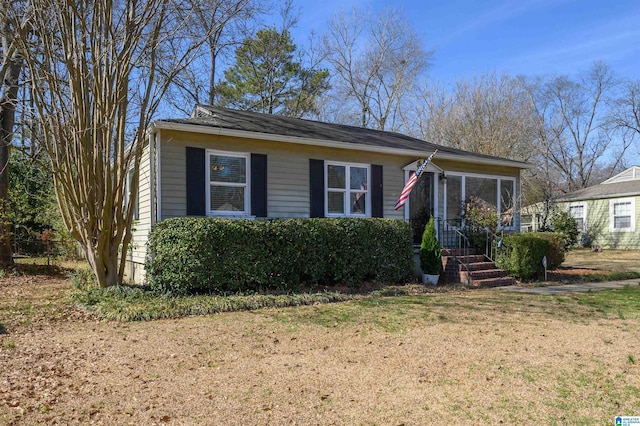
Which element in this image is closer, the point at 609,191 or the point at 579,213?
the point at 609,191

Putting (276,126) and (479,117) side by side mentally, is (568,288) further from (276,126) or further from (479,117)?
(479,117)

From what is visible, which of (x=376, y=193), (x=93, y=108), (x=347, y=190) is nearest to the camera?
(x=93, y=108)

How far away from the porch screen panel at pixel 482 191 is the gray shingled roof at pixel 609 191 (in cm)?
1159

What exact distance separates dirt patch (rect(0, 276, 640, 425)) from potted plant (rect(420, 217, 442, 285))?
3286 millimetres

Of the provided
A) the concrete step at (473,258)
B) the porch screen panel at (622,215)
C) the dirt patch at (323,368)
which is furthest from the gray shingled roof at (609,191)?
the dirt patch at (323,368)

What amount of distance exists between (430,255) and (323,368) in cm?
666

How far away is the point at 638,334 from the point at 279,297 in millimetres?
5356

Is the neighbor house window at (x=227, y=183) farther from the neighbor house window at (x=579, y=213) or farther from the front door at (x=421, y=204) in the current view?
the neighbor house window at (x=579, y=213)

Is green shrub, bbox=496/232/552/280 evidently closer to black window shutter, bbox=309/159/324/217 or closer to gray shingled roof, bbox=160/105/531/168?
gray shingled roof, bbox=160/105/531/168

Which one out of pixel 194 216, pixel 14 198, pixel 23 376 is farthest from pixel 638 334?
pixel 14 198

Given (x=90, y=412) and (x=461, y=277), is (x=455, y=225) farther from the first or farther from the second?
(x=90, y=412)

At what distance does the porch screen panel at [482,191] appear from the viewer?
13305 mm

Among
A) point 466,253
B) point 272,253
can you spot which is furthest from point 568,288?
point 272,253

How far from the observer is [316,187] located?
10852mm
